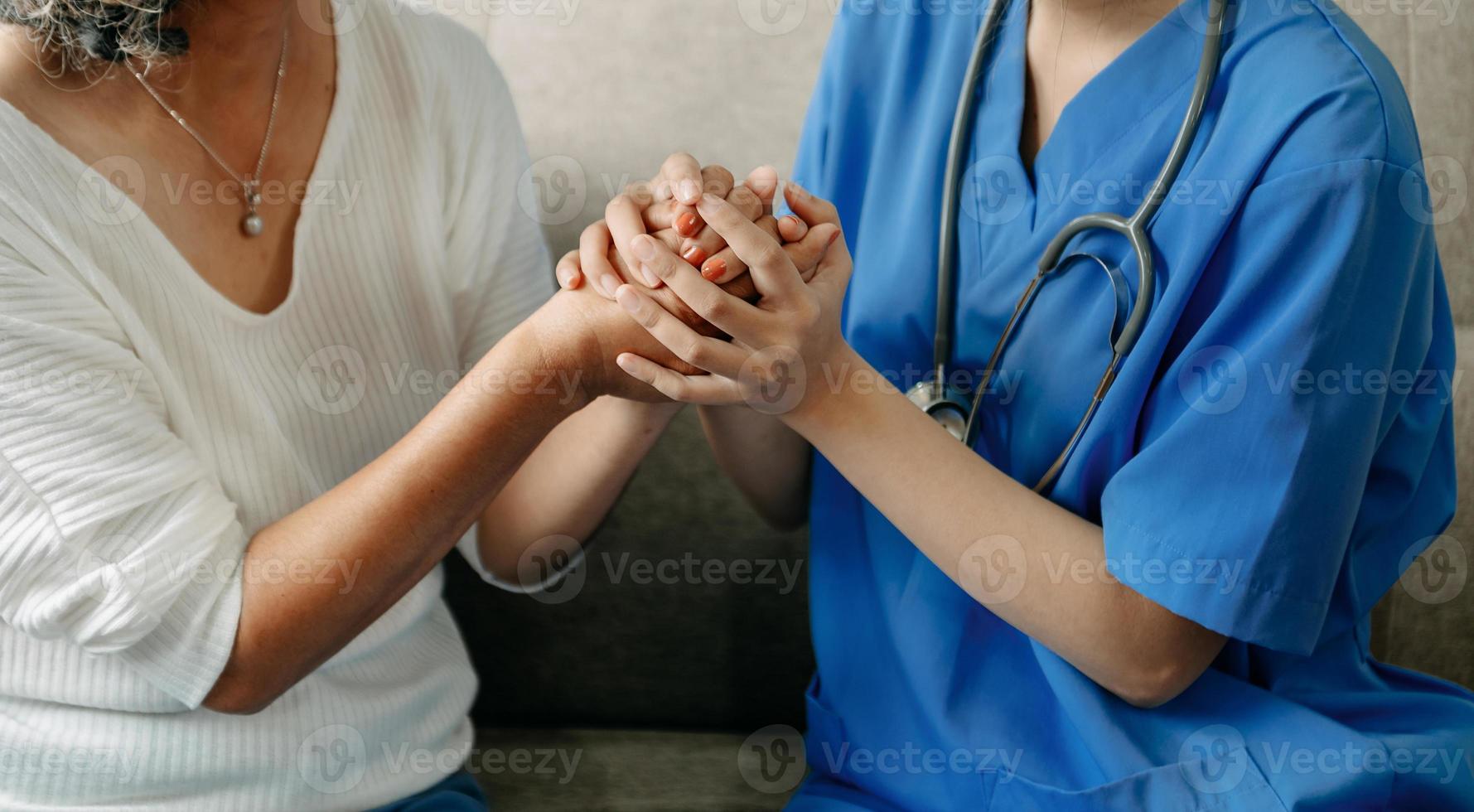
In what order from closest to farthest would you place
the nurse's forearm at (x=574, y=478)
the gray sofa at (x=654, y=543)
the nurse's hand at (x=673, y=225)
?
1. the nurse's hand at (x=673, y=225)
2. the nurse's forearm at (x=574, y=478)
3. the gray sofa at (x=654, y=543)

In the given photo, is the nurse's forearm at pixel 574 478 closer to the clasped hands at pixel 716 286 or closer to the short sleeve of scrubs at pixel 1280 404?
the clasped hands at pixel 716 286

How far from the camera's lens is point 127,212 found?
838 mm

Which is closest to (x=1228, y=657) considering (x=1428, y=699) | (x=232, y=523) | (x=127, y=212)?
(x=1428, y=699)

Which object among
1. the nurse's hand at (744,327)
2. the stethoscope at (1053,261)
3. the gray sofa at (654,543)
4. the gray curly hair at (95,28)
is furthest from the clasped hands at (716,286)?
the gray sofa at (654,543)

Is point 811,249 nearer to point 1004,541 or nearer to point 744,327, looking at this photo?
point 744,327

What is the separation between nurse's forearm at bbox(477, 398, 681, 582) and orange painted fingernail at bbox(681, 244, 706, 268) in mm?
154

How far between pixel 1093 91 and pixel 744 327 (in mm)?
331

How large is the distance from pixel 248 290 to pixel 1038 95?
0.65 metres

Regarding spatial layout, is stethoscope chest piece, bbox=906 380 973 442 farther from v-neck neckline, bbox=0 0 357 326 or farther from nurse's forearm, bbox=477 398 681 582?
v-neck neckline, bbox=0 0 357 326

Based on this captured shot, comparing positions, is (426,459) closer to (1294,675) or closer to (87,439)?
(87,439)

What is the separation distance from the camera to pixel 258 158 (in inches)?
37.0

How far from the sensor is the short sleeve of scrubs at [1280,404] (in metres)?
0.74

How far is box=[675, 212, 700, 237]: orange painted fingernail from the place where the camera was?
33.1 inches

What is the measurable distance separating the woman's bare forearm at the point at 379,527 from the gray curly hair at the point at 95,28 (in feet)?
1.06
